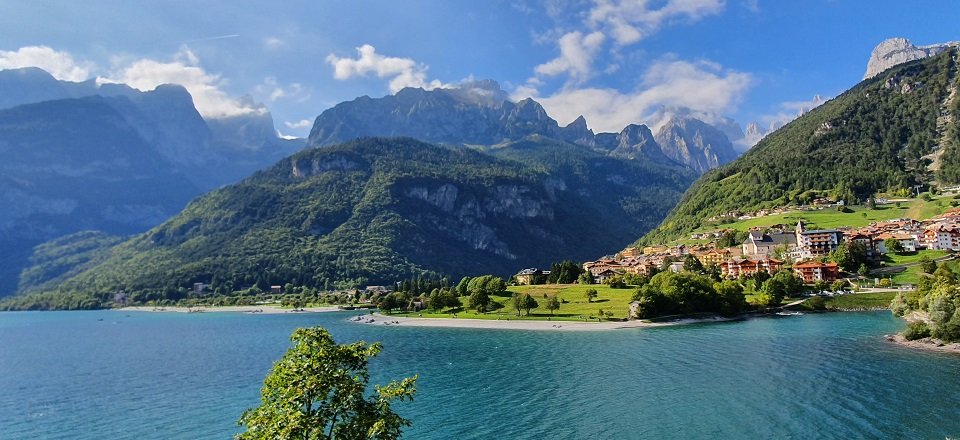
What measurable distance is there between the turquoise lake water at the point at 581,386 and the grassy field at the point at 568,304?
18.4 metres

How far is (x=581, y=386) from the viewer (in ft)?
174

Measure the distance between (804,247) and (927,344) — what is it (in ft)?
292

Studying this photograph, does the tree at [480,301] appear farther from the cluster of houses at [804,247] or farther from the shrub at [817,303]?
the shrub at [817,303]

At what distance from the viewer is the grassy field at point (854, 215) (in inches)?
6220

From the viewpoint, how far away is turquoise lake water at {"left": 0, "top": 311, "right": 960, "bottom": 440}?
40.2 m

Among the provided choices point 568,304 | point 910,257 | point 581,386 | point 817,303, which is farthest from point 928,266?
A: point 581,386

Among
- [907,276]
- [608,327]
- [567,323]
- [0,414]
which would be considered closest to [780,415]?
[608,327]

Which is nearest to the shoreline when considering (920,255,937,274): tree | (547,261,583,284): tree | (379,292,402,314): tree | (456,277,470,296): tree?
(920,255,937,274): tree

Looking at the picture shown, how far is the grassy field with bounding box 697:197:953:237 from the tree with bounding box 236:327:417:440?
17585cm

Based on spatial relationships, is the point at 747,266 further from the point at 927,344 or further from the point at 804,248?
the point at 927,344

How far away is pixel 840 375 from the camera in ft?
171

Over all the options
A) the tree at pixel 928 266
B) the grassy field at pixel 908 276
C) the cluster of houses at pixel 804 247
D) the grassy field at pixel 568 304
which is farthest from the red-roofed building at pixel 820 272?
the grassy field at pixel 568 304

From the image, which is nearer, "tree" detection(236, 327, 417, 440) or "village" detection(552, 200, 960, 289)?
"tree" detection(236, 327, 417, 440)

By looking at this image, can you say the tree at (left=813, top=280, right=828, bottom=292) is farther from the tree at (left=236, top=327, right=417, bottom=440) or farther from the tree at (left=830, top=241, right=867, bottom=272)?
the tree at (left=236, top=327, right=417, bottom=440)
